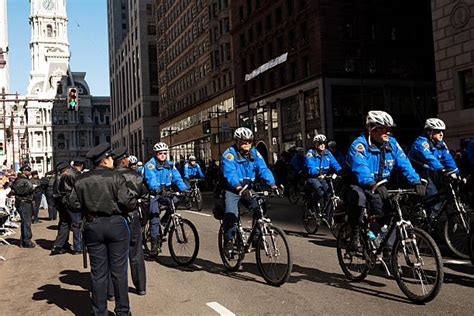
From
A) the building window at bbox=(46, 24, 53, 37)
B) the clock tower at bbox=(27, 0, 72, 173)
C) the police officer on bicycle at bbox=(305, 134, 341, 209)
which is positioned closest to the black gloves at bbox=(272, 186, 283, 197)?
the police officer on bicycle at bbox=(305, 134, 341, 209)

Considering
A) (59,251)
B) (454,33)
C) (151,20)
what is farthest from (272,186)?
(151,20)

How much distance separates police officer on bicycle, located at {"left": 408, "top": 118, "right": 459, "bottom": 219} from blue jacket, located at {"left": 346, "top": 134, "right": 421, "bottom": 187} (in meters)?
2.30

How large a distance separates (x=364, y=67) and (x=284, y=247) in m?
35.4

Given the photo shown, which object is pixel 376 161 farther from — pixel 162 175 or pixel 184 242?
pixel 162 175

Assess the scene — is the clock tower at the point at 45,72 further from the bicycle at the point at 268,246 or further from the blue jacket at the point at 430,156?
the bicycle at the point at 268,246

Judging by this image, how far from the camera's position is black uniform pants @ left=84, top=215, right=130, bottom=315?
5359 mm

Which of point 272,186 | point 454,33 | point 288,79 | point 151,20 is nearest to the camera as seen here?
point 272,186

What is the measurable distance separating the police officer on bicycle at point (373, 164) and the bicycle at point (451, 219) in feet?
7.22

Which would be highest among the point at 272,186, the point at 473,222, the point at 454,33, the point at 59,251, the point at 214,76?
the point at 214,76

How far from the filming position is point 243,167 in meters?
7.65

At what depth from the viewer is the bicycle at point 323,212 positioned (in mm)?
10883

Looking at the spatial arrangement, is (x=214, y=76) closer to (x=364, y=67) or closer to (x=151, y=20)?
(x=364, y=67)

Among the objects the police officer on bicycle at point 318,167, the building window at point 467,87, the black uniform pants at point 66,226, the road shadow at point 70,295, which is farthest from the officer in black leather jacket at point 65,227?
the building window at point 467,87

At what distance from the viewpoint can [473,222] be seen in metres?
7.54
